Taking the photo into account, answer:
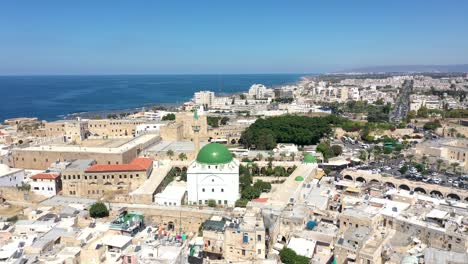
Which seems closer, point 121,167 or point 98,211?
point 98,211

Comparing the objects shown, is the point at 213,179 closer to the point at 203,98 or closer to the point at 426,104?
the point at 426,104

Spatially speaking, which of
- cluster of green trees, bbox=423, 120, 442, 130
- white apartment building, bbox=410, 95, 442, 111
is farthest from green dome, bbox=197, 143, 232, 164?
white apartment building, bbox=410, 95, 442, 111

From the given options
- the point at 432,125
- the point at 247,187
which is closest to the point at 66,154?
the point at 247,187

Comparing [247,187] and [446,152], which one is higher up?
[247,187]

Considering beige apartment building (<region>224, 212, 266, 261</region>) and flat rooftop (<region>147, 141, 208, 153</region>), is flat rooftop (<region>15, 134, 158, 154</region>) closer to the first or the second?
flat rooftop (<region>147, 141, 208, 153</region>)

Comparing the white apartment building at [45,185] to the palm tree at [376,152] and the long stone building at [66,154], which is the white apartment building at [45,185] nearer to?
Answer: the long stone building at [66,154]

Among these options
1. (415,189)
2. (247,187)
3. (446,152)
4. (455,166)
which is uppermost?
(247,187)

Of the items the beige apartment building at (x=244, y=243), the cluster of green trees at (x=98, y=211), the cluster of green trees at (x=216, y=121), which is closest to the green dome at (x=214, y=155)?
the cluster of green trees at (x=98, y=211)
